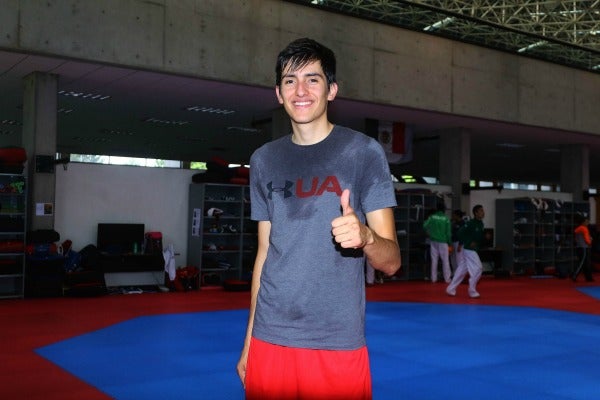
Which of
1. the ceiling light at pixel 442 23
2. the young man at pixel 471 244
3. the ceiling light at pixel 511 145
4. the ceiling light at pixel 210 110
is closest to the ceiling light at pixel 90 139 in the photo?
the ceiling light at pixel 210 110

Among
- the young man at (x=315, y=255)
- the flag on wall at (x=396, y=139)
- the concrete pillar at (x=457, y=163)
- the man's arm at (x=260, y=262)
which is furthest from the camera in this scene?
the concrete pillar at (x=457, y=163)

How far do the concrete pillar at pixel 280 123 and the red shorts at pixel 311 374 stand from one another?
41.9 ft

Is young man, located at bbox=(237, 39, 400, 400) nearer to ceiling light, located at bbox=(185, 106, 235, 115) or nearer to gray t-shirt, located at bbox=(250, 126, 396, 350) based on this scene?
gray t-shirt, located at bbox=(250, 126, 396, 350)

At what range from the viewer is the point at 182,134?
831 inches

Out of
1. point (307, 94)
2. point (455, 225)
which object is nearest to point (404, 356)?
point (307, 94)

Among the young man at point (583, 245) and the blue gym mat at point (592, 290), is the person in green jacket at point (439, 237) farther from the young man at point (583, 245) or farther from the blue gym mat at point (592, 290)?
the young man at point (583, 245)

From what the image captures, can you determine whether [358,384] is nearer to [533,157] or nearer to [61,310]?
[61,310]

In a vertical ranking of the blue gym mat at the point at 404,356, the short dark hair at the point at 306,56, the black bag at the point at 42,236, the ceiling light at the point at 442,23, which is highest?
the ceiling light at the point at 442,23

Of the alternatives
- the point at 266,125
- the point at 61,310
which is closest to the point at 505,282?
the point at 266,125

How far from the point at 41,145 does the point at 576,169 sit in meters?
16.4

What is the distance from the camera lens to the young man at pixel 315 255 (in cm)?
206

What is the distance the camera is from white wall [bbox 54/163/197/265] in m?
12.3

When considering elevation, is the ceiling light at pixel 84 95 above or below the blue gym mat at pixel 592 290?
above

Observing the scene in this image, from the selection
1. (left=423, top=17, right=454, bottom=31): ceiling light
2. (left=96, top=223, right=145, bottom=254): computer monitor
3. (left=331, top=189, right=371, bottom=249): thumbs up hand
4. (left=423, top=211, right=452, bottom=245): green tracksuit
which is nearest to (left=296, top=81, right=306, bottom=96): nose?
Answer: (left=331, top=189, right=371, bottom=249): thumbs up hand
